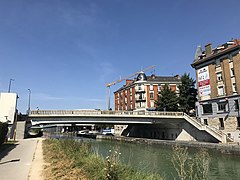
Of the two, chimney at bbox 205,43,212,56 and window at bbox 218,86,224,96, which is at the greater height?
chimney at bbox 205,43,212,56

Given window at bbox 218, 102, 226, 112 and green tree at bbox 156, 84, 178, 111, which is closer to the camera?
window at bbox 218, 102, 226, 112

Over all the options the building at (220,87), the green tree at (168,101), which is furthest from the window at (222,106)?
the green tree at (168,101)

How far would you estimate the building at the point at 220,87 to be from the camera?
92.0 ft

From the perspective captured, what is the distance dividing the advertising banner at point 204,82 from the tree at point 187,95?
4.65 metres

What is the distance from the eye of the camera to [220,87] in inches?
1214

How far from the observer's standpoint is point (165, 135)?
133ft

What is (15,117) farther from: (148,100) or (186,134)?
(148,100)

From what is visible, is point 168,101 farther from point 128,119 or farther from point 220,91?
point 220,91

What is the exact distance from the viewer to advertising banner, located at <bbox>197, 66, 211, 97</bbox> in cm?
3312

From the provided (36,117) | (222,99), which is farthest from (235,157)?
(36,117)

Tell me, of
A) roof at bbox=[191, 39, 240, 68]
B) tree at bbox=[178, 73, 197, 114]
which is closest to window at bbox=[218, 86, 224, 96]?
roof at bbox=[191, 39, 240, 68]

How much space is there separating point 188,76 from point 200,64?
19.5ft

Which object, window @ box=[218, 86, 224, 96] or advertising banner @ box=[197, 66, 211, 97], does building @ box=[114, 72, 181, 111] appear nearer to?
advertising banner @ box=[197, 66, 211, 97]

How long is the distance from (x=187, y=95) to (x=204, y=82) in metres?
6.21
